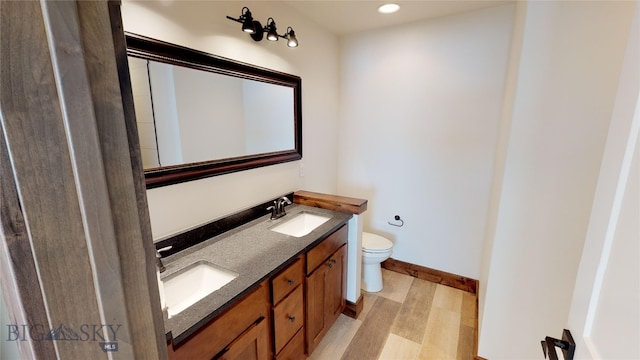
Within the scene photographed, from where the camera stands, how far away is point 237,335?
1174mm

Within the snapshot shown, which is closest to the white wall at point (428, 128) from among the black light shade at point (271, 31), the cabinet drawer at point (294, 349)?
the black light shade at point (271, 31)

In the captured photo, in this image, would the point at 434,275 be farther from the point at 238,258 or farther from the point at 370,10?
the point at 370,10

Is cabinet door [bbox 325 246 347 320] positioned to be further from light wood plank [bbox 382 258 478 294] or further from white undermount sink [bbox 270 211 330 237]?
light wood plank [bbox 382 258 478 294]

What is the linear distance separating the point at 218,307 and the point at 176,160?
808 mm

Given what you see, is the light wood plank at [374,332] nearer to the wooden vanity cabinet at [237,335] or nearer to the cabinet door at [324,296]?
the cabinet door at [324,296]

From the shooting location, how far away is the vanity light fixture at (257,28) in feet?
5.31


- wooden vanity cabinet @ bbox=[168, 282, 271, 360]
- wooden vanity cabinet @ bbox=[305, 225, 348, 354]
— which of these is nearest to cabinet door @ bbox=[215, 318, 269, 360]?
wooden vanity cabinet @ bbox=[168, 282, 271, 360]

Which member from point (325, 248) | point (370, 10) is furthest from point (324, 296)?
point (370, 10)

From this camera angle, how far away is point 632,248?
1.79 ft

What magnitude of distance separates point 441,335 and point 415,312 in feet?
0.91

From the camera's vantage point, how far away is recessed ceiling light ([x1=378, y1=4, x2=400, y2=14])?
6.79 ft

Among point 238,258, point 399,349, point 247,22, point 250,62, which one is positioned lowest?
point 399,349

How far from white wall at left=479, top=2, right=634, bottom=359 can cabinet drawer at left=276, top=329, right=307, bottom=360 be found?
1153 millimetres

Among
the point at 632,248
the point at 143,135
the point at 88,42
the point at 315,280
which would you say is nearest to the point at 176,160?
the point at 143,135
